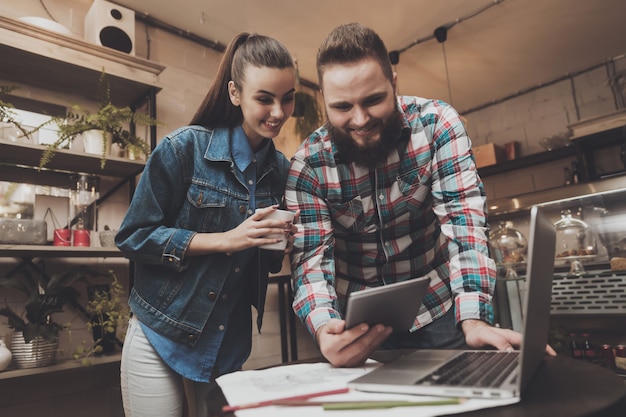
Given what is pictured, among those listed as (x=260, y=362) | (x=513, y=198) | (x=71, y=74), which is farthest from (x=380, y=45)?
(x=513, y=198)

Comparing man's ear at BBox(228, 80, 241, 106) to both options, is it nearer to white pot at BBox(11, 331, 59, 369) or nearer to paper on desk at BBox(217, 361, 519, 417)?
paper on desk at BBox(217, 361, 519, 417)

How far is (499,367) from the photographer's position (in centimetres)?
68

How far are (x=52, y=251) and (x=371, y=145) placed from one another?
175 centimetres

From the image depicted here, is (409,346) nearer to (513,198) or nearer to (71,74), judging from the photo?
(71,74)

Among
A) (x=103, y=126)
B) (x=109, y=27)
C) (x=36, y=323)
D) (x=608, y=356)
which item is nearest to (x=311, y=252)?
(x=36, y=323)

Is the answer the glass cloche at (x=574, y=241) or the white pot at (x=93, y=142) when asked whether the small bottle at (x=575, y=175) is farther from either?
the white pot at (x=93, y=142)

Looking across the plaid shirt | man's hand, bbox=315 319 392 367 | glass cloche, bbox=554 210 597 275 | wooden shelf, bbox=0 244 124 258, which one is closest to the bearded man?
the plaid shirt

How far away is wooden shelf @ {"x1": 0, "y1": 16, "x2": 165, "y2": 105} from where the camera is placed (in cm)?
234

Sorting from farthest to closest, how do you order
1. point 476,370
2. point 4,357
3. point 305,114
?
1. point 305,114
2. point 4,357
3. point 476,370

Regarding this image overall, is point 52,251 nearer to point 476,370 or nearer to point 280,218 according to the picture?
point 280,218

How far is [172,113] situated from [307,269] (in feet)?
8.34

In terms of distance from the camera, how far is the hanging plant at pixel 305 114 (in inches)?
147

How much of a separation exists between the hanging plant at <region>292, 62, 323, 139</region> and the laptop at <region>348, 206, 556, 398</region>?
3148 mm

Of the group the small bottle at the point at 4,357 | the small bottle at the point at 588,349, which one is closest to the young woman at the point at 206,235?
the small bottle at the point at 4,357
